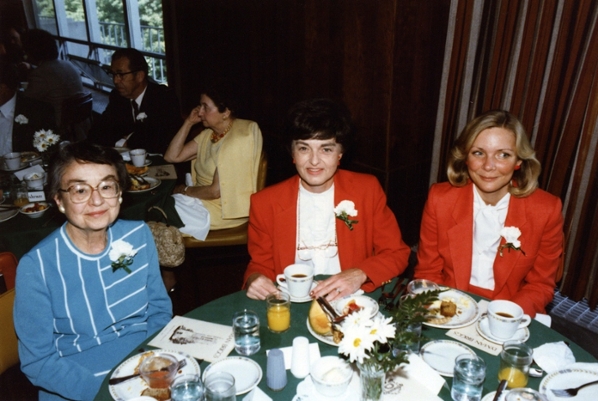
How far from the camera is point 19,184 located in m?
3.19

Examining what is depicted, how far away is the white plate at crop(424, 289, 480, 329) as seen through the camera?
65.6 inches

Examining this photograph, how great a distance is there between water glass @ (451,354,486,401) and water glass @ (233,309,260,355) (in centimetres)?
64

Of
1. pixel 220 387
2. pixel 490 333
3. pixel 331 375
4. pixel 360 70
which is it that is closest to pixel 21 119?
pixel 360 70

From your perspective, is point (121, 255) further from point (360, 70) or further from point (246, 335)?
point (360, 70)

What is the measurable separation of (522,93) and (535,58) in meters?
0.25

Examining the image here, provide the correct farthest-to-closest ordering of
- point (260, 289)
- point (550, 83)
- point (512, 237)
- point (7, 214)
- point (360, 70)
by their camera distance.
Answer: point (360, 70) → point (550, 83) → point (7, 214) → point (512, 237) → point (260, 289)

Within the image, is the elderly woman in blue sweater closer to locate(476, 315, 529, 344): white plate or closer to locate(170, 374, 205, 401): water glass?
locate(170, 374, 205, 401): water glass

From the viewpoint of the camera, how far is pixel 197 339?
5.34ft

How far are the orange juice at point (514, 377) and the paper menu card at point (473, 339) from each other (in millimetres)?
135

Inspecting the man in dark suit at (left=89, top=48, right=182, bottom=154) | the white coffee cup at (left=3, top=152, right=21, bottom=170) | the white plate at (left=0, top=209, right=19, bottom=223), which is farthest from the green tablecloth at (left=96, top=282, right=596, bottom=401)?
the man in dark suit at (left=89, top=48, right=182, bottom=154)

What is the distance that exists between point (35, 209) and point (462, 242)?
8.02 ft

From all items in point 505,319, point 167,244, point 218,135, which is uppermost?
point 218,135

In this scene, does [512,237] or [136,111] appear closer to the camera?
[512,237]

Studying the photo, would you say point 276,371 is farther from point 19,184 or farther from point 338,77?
point 338,77
